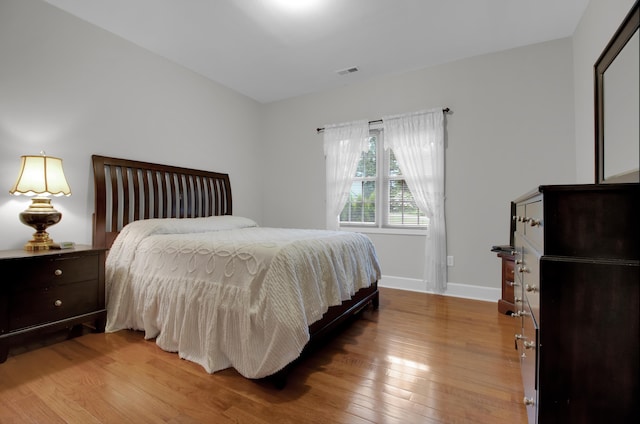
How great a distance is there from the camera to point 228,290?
5.64ft

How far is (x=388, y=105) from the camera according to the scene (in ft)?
11.8

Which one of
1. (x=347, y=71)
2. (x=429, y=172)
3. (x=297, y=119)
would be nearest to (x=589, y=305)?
(x=429, y=172)

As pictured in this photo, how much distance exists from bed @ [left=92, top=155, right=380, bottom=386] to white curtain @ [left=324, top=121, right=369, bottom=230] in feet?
4.20

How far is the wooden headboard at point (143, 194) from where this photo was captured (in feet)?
8.47

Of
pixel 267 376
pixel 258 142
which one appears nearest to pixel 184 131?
pixel 258 142

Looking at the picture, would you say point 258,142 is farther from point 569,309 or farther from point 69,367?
point 569,309

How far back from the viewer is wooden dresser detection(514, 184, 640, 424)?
826mm

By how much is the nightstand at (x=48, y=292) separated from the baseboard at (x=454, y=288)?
114 inches

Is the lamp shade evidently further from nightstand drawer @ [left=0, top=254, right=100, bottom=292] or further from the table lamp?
nightstand drawer @ [left=0, top=254, right=100, bottom=292]

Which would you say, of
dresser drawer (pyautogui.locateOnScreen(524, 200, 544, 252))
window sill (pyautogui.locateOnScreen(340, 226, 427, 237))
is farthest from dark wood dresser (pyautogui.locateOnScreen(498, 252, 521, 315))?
dresser drawer (pyautogui.locateOnScreen(524, 200, 544, 252))

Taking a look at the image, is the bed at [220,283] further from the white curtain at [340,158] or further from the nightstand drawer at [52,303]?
the white curtain at [340,158]

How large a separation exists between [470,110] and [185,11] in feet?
9.59

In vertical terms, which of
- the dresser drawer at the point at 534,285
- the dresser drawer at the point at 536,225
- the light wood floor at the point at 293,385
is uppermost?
the dresser drawer at the point at 536,225

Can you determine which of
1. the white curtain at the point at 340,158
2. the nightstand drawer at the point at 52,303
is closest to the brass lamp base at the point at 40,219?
the nightstand drawer at the point at 52,303
